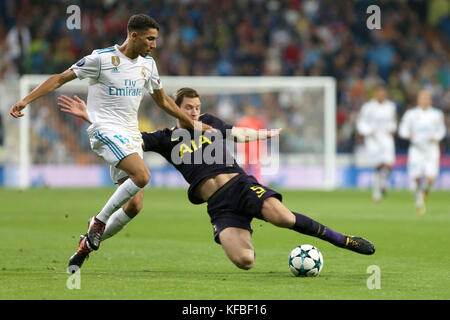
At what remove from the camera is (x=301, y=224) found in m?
6.84

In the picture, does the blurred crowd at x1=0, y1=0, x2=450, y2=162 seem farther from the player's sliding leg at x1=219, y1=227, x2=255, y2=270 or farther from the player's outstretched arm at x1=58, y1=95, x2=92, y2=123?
the player's sliding leg at x1=219, y1=227, x2=255, y2=270

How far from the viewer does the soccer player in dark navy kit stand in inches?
271

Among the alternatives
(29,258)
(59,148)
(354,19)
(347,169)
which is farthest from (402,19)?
(29,258)

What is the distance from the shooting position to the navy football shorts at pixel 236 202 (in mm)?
6945

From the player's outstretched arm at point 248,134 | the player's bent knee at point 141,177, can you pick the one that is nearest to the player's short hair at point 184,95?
the player's outstretched arm at point 248,134

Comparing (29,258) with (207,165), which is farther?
(29,258)

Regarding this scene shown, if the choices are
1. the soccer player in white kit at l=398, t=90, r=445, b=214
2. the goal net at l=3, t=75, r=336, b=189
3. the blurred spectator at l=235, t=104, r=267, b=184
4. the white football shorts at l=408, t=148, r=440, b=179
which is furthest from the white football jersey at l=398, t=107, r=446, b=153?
the goal net at l=3, t=75, r=336, b=189

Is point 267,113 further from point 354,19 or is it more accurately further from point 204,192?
point 204,192

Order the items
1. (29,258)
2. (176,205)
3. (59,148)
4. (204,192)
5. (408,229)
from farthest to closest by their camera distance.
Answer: (59,148)
(176,205)
(408,229)
(29,258)
(204,192)

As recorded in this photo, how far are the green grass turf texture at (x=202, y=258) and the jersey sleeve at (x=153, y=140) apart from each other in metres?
1.12

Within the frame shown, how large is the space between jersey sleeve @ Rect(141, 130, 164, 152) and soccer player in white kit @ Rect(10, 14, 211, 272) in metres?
0.08

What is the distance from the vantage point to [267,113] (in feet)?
76.4

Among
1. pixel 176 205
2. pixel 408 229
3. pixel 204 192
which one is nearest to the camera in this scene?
pixel 204 192

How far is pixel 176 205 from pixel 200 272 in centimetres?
949
